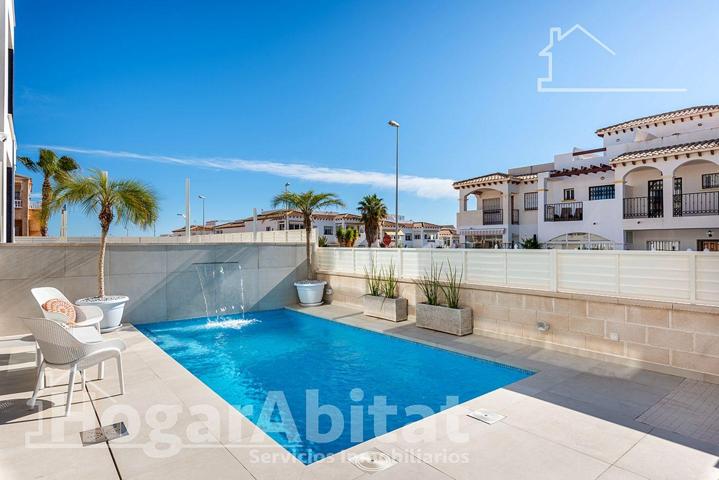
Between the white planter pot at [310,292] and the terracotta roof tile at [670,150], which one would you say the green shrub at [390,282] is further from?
the terracotta roof tile at [670,150]

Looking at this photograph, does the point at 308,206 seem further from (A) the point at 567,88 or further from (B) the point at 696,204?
(B) the point at 696,204

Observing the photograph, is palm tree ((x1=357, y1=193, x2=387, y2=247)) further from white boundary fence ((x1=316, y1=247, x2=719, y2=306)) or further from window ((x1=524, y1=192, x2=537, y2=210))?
white boundary fence ((x1=316, y1=247, x2=719, y2=306))

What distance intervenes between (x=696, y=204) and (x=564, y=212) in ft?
19.3

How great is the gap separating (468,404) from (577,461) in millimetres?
1347

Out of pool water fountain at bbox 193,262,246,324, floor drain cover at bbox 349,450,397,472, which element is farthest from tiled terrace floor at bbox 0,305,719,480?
pool water fountain at bbox 193,262,246,324

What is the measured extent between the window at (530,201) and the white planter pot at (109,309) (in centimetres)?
2344

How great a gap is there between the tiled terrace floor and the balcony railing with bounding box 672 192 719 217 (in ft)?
52.7

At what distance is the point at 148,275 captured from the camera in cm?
929

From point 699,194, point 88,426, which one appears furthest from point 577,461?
point 699,194

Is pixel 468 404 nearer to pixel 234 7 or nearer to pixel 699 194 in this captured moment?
pixel 234 7

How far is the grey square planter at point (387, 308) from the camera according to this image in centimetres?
899

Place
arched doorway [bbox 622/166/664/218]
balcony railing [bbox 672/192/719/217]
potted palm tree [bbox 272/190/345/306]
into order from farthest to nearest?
arched doorway [bbox 622/166/664/218], balcony railing [bbox 672/192/719/217], potted palm tree [bbox 272/190/345/306]

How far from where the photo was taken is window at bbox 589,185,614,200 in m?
20.3

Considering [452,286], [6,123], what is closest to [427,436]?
[452,286]
